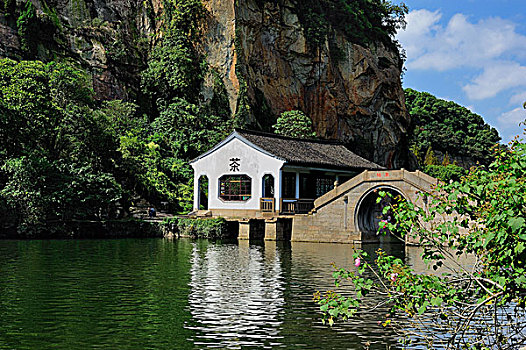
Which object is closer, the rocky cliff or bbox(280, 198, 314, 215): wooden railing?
bbox(280, 198, 314, 215): wooden railing

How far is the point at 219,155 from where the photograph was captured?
123 feet

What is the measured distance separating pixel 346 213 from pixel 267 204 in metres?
5.02

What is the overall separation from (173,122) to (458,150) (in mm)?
46083

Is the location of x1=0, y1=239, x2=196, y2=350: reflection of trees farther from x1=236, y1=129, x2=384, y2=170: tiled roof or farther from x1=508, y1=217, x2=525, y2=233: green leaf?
x1=236, y1=129, x2=384, y2=170: tiled roof

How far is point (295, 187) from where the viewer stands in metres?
36.8

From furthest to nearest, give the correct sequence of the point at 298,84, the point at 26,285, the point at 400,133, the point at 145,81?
the point at 400,133 < the point at 298,84 < the point at 145,81 < the point at 26,285

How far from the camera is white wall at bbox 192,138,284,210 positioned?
3491cm

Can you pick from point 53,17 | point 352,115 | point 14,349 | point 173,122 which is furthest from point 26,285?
point 352,115

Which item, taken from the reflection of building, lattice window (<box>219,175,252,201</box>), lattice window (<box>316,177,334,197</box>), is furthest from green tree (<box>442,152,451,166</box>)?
lattice window (<box>219,175,252,201</box>)

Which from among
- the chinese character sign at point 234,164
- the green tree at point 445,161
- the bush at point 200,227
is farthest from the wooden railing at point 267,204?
the green tree at point 445,161

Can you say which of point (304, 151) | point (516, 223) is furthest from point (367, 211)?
point (516, 223)

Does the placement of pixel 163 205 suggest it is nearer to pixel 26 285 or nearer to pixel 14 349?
pixel 26 285

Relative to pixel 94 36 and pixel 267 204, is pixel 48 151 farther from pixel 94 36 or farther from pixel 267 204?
pixel 94 36

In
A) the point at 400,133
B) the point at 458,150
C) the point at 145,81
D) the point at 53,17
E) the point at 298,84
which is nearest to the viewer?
the point at 53,17
